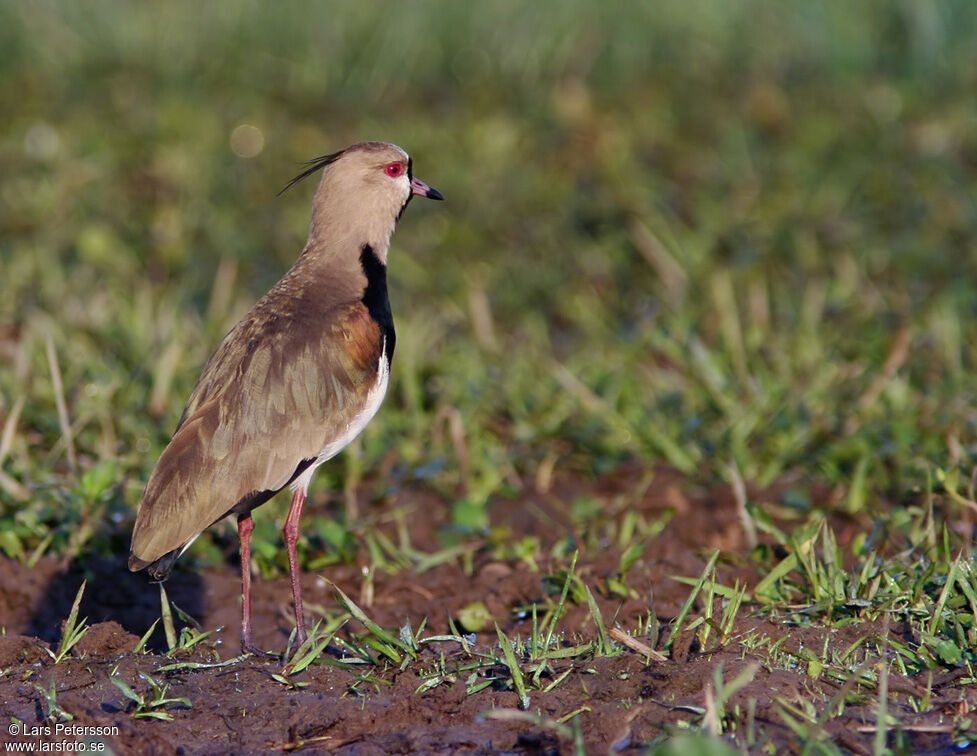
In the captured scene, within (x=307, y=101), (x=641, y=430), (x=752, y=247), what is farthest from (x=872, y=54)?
(x=641, y=430)

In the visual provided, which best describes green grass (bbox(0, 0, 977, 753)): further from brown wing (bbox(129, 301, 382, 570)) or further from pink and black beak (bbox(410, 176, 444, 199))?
pink and black beak (bbox(410, 176, 444, 199))

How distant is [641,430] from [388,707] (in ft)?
7.56

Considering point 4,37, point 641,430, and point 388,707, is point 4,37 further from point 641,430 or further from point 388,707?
point 388,707

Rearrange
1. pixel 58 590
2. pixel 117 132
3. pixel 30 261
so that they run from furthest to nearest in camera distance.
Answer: pixel 117 132, pixel 30 261, pixel 58 590

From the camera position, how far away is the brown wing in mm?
3684

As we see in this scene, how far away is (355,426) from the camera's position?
3896 millimetres

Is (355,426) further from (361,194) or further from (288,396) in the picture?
(361,194)

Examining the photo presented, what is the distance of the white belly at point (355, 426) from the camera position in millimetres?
3877

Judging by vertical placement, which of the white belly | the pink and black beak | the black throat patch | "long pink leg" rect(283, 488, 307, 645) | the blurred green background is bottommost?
the blurred green background

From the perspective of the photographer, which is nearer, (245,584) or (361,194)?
(245,584)

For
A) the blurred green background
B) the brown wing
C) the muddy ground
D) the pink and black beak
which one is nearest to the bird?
the brown wing

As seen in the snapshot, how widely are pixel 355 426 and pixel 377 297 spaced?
442 millimetres

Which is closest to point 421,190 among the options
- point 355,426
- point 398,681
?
point 355,426

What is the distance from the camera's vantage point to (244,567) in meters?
3.82
